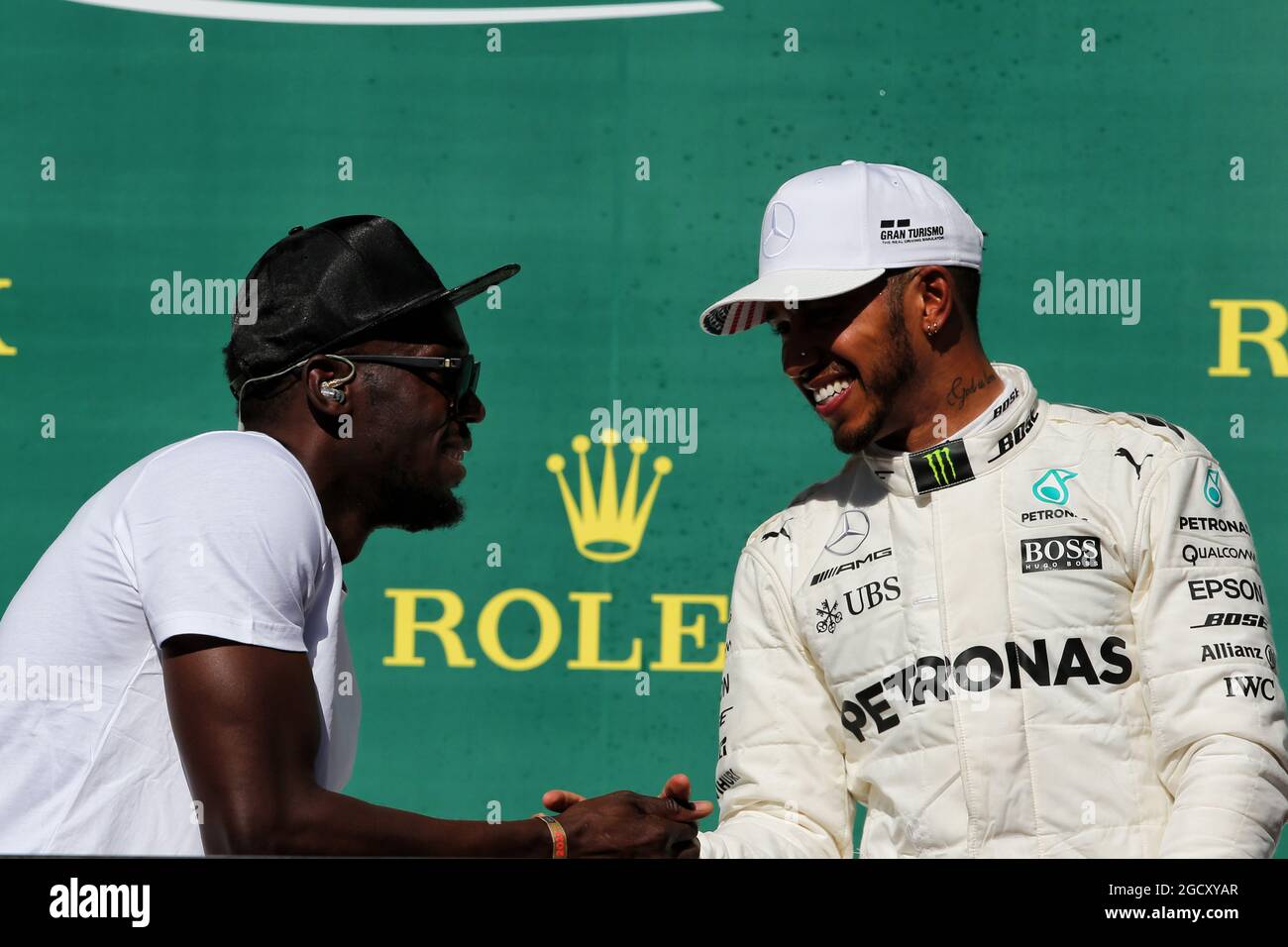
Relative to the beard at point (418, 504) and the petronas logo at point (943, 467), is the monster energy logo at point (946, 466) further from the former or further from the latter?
the beard at point (418, 504)

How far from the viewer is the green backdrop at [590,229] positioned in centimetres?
328

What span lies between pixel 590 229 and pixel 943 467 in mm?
1609

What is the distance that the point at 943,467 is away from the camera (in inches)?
77.8

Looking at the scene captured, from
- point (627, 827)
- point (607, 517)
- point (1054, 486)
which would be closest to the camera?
point (627, 827)

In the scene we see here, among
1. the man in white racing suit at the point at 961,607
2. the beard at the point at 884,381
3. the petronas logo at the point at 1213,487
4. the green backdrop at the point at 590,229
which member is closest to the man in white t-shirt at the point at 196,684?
the man in white racing suit at the point at 961,607

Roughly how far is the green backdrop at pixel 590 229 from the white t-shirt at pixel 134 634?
5.73 feet

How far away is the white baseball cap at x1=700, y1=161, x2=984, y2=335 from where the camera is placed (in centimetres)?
198

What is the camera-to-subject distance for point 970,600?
1.92 meters

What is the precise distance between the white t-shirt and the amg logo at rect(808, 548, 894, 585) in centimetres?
76

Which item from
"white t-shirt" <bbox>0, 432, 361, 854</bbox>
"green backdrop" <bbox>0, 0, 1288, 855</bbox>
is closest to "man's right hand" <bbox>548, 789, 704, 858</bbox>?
"white t-shirt" <bbox>0, 432, 361, 854</bbox>

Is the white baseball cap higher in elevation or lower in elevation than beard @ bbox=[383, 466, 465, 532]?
higher

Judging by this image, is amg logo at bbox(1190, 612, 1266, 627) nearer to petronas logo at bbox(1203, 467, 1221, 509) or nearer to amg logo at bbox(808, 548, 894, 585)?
petronas logo at bbox(1203, 467, 1221, 509)
